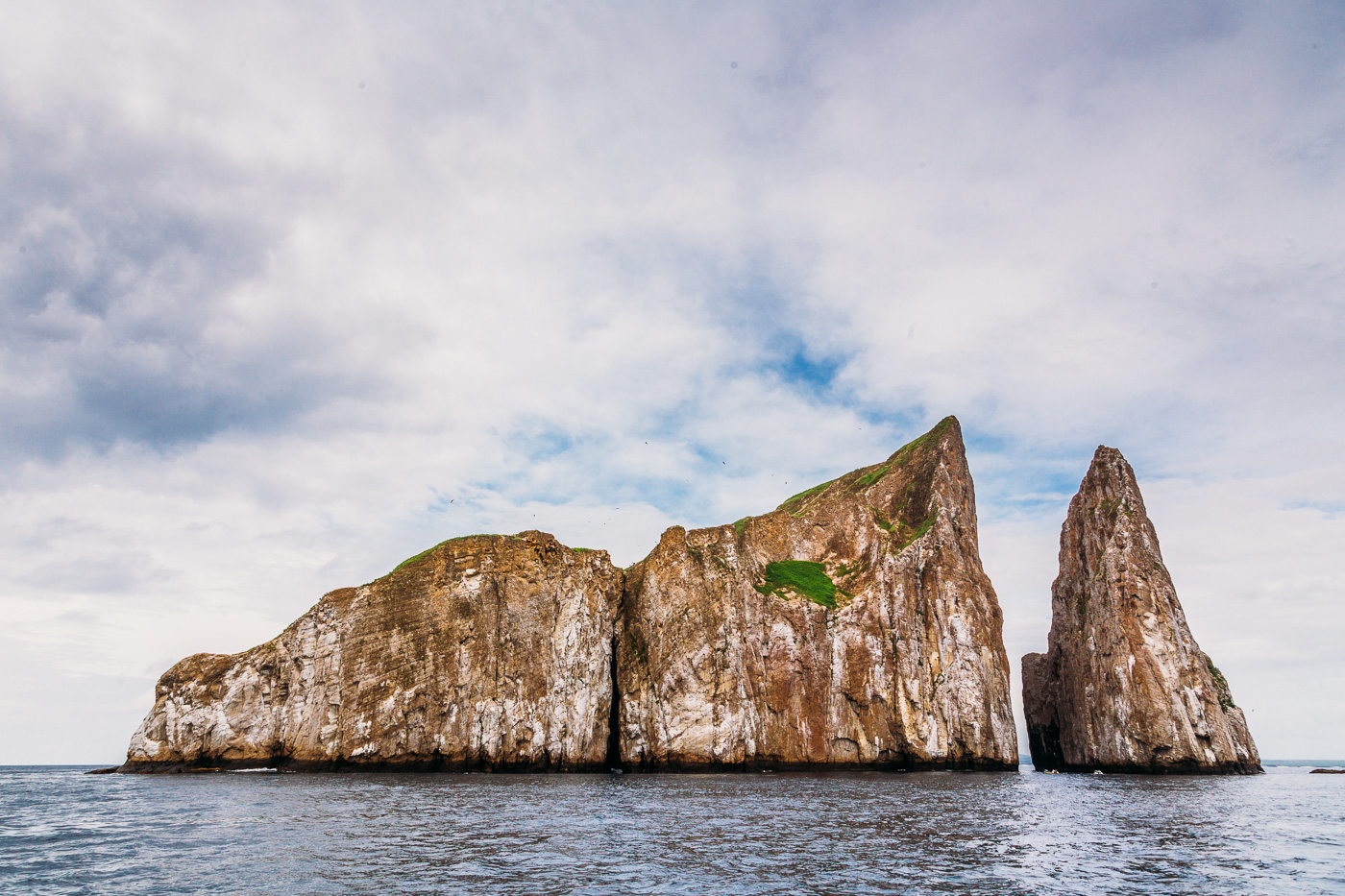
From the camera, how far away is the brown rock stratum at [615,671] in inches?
2406

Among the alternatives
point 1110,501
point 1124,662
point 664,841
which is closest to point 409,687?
point 664,841

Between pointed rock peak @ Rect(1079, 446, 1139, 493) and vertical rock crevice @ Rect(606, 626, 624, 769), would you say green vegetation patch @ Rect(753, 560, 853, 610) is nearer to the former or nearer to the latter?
vertical rock crevice @ Rect(606, 626, 624, 769)

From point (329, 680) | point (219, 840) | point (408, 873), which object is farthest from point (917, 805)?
point (329, 680)

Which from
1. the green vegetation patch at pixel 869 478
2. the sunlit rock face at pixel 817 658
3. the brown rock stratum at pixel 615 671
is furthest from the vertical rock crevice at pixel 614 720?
the green vegetation patch at pixel 869 478

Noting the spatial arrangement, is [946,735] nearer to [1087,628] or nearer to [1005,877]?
[1087,628]

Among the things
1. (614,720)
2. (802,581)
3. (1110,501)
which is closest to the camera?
(614,720)

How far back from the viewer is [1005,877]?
60.9 ft

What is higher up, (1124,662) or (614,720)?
(1124,662)

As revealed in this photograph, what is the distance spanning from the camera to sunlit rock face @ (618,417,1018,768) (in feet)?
213

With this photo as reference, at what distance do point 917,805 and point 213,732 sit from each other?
2242 inches

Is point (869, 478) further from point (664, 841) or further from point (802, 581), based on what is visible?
point (664, 841)

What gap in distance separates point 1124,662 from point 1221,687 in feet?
48.3

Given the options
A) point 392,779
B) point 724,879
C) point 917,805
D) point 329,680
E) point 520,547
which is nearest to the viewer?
point 724,879

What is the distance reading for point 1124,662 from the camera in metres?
70.8
